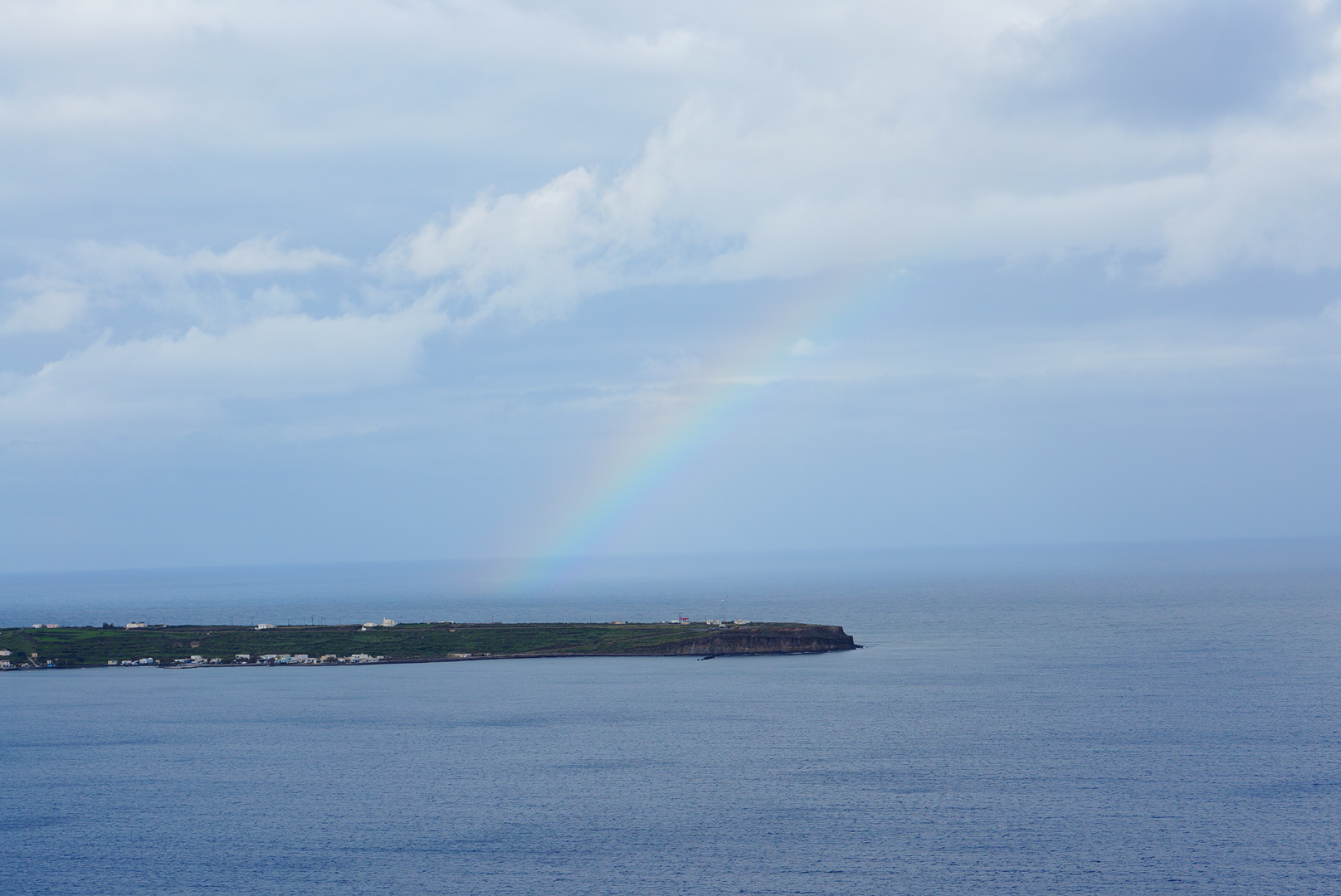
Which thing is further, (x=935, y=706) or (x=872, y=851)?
(x=935, y=706)

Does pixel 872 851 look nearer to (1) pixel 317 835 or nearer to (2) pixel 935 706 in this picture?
(1) pixel 317 835

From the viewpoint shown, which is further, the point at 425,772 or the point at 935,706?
the point at 935,706

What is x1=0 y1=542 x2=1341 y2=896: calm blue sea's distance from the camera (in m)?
74.1

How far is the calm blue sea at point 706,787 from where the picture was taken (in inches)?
2918

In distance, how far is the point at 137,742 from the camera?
123562 millimetres

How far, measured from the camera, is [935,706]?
132m

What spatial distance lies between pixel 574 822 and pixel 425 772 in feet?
79.1

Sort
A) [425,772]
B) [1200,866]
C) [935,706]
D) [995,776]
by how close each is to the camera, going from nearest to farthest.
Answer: [1200,866]
[995,776]
[425,772]
[935,706]

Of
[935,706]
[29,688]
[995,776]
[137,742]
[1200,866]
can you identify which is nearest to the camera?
[1200,866]

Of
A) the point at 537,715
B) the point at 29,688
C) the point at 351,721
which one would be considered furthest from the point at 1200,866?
the point at 29,688

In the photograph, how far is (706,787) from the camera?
314ft

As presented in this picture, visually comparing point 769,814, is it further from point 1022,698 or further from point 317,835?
point 1022,698

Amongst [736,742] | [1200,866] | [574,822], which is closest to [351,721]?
[736,742]

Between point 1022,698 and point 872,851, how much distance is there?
65919 mm
